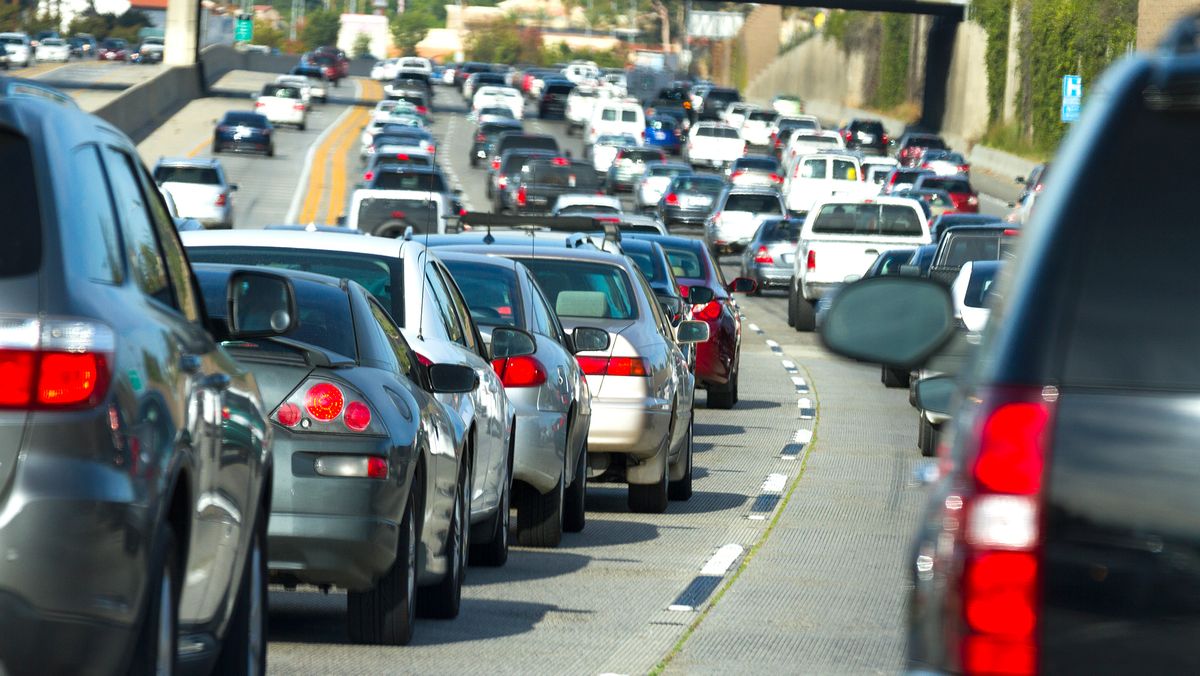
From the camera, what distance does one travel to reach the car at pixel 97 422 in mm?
4223

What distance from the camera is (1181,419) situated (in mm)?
3229

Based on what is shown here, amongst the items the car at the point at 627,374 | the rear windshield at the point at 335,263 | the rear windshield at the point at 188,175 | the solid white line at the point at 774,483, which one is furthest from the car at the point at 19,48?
the rear windshield at the point at 335,263

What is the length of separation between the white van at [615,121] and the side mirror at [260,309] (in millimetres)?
70947

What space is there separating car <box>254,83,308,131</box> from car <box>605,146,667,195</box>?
1873 cm

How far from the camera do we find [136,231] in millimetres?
5473

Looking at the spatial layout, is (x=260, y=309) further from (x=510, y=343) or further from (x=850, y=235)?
(x=850, y=235)

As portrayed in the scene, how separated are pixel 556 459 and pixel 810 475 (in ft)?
17.2

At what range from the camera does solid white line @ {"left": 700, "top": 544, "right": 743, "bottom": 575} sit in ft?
37.7

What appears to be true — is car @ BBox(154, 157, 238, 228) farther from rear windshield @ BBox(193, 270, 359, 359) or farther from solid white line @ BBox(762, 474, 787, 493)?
rear windshield @ BBox(193, 270, 359, 359)

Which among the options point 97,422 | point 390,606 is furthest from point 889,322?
point 390,606

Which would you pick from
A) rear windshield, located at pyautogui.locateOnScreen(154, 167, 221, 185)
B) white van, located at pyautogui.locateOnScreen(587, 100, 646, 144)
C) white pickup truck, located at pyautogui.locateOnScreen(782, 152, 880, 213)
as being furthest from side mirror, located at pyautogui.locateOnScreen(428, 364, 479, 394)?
white van, located at pyautogui.locateOnScreen(587, 100, 646, 144)

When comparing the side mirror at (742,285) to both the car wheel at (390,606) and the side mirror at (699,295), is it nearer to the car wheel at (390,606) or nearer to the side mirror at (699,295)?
the side mirror at (699,295)

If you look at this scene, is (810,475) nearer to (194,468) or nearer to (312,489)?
(312,489)

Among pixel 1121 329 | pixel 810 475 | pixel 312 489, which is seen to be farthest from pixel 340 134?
pixel 1121 329
